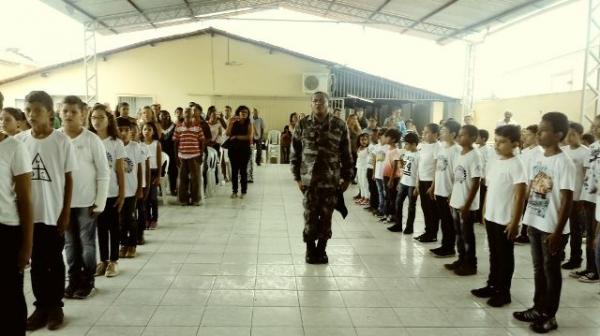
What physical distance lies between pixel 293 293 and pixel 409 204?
2597 millimetres

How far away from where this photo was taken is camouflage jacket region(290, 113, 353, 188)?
4.47 m

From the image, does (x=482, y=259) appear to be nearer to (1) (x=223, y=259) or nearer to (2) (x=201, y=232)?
(1) (x=223, y=259)

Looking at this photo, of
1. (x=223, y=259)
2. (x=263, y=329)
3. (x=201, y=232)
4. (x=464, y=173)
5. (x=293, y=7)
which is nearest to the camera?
(x=263, y=329)

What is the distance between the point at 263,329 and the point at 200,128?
481 cm

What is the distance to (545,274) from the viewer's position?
3172 millimetres

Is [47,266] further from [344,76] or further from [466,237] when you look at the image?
[344,76]

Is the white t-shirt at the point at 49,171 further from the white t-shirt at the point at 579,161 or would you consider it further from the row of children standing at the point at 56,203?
the white t-shirt at the point at 579,161

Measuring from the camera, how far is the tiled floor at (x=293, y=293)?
10.3ft

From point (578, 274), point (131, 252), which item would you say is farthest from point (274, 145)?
point (578, 274)

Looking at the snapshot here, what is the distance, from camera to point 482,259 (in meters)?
4.88

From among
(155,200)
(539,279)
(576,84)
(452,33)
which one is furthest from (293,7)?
(539,279)

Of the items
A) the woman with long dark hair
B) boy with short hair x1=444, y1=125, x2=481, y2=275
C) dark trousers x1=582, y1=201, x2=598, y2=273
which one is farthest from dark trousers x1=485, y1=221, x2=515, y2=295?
the woman with long dark hair

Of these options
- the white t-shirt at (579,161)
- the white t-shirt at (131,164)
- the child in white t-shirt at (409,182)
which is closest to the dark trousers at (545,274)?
the white t-shirt at (579,161)

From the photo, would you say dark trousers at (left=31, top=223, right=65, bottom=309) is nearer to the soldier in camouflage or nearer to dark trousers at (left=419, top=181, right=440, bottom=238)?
the soldier in camouflage
